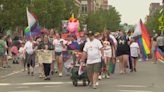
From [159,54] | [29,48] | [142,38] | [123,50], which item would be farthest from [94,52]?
[159,54]

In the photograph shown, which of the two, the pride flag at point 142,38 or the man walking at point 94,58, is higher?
the pride flag at point 142,38

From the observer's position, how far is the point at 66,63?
15.6 metres

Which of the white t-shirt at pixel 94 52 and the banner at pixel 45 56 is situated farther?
the banner at pixel 45 56

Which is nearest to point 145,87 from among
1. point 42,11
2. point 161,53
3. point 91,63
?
point 91,63

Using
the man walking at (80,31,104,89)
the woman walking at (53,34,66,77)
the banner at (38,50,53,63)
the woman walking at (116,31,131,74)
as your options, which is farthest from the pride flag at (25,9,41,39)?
the man walking at (80,31,104,89)

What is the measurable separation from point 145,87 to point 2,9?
26490mm

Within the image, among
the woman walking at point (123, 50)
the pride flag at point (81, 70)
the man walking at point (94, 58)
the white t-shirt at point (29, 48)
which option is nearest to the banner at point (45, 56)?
the white t-shirt at point (29, 48)

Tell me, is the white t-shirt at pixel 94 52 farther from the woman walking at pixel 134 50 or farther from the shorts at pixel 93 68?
the woman walking at pixel 134 50

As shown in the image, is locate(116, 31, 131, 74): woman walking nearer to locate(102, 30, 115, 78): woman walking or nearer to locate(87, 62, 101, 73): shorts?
locate(102, 30, 115, 78): woman walking

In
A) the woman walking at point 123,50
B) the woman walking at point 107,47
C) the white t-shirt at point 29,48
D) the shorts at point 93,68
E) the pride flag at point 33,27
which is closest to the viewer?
the shorts at point 93,68

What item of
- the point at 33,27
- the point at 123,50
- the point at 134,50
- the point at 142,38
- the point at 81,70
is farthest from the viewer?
the point at 142,38

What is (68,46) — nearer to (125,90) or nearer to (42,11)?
(125,90)

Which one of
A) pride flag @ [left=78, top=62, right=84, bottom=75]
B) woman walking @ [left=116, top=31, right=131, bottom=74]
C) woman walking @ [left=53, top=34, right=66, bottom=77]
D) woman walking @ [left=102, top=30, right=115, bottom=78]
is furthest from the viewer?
woman walking @ [left=116, top=31, right=131, bottom=74]

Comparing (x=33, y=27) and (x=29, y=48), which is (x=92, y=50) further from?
(x=33, y=27)
